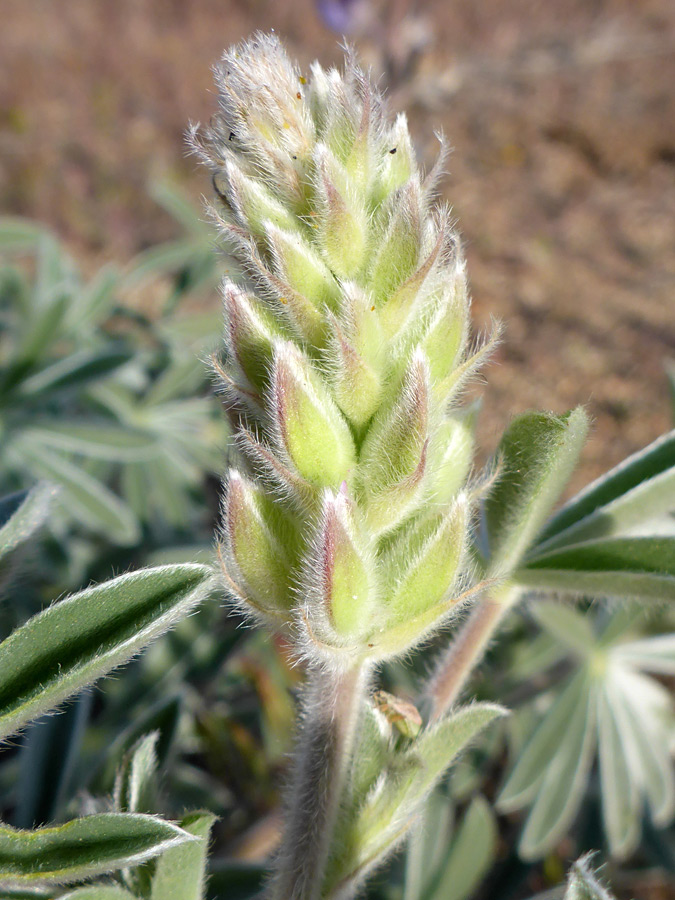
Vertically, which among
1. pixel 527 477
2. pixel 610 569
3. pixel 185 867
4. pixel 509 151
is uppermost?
pixel 509 151

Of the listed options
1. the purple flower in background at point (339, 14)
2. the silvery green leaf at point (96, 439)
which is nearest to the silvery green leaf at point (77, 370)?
the silvery green leaf at point (96, 439)

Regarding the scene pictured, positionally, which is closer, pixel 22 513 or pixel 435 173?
pixel 435 173

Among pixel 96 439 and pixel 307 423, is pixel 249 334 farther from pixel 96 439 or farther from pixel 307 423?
pixel 96 439

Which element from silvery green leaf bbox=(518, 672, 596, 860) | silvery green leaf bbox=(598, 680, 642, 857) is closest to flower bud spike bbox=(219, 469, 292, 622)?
silvery green leaf bbox=(518, 672, 596, 860)

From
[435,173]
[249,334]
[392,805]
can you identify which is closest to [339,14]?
[435,173]

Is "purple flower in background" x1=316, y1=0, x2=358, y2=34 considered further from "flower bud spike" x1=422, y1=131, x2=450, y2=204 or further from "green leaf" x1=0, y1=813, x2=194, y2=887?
"green leaf" x1=0, y1=813, x2=194, y2=887

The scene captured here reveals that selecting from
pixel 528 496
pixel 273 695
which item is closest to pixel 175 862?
pixel 528 496

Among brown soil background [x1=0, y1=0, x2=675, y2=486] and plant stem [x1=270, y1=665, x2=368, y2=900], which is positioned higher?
brown soil background [x1=0, y1=0, x2=675, y2=486]
